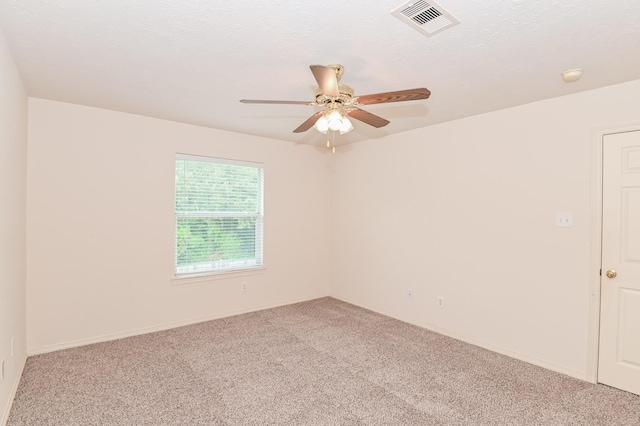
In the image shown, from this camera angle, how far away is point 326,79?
1.83m

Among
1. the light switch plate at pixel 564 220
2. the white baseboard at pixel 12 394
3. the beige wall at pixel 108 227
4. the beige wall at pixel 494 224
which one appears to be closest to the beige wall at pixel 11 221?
the white baseboard at pixel 12 394

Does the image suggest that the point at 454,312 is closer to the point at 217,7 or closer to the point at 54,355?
the point at 217,7

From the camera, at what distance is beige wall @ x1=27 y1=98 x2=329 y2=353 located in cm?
313

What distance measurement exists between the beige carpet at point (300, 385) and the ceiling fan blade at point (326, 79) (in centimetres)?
208

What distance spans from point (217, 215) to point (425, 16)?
3290 mm

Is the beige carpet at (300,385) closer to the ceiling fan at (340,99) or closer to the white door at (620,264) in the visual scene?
the white door at (620,264)

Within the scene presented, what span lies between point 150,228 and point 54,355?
1.43 metres

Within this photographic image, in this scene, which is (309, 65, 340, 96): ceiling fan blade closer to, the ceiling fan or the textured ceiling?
the ceiling fan

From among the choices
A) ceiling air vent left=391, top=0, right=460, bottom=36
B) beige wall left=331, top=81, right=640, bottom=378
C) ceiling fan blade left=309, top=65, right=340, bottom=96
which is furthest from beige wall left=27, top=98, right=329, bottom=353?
ceiling air vent left=391, top=0, right=460, bottom=36

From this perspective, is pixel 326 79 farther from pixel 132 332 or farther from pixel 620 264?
pixel 132 332

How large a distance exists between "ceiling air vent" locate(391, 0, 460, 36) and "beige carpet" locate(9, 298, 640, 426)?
2.41 meters

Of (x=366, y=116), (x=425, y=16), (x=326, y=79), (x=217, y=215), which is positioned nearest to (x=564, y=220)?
(x=366, y=116)

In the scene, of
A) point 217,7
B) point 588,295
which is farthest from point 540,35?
point 588,295

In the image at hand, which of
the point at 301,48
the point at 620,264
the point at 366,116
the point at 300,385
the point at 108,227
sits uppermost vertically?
the point at 301,48
